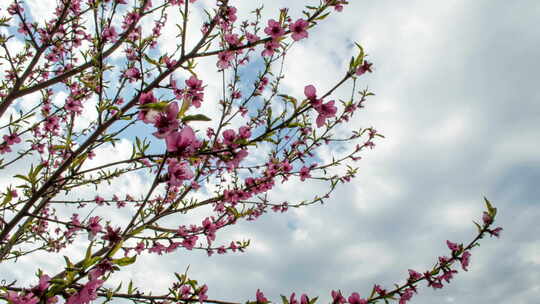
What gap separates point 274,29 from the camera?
256cm

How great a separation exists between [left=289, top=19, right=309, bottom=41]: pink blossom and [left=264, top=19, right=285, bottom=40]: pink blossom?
99 mm

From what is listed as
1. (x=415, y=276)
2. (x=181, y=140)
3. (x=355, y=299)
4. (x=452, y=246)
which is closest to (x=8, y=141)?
(x=181, y=140)

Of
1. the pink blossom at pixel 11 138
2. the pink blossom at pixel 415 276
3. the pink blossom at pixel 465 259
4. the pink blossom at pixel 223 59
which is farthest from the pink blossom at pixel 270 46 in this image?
the pink blossom at pixel 11 138

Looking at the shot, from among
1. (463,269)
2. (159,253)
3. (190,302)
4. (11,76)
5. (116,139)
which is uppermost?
(11,76)

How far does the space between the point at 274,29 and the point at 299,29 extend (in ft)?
0.72

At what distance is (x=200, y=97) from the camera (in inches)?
98.8

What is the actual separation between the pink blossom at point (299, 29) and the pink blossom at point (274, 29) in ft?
0.33

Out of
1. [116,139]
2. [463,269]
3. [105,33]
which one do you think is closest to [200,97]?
[116,139]

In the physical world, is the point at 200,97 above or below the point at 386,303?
above

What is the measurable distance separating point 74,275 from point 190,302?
0.85m

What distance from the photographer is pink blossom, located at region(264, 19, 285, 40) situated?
99.9 inches

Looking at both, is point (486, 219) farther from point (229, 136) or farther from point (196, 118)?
point (196, 118)

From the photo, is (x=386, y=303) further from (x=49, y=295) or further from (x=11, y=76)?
(x=11, y=76)

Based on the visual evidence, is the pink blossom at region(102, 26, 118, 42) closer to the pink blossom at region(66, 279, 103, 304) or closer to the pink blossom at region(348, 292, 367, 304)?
the pink blossom at region(66, 279, 103, 304)
